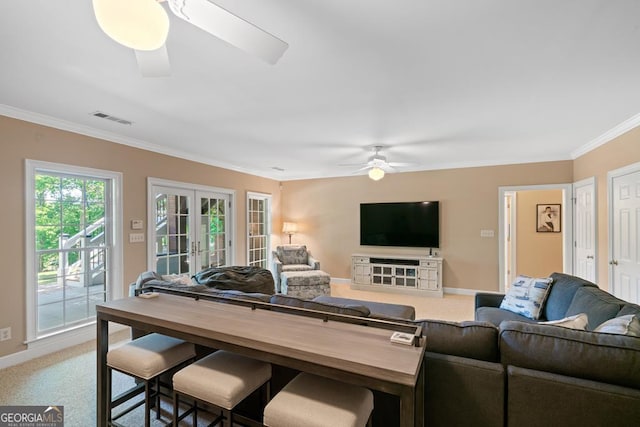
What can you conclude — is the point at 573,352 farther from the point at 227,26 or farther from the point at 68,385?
the point at 68,385

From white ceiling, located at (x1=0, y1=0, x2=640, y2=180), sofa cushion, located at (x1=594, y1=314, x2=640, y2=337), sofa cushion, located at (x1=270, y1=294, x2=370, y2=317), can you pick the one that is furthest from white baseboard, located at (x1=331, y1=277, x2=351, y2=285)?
sofa cushion, located at (x1=594, y1=314, x2=640, y2=337)

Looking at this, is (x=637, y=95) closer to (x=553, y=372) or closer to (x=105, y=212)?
(x=553, y=372)

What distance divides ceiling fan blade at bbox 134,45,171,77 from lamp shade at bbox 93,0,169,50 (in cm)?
35

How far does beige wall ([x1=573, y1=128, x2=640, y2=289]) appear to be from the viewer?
321cm

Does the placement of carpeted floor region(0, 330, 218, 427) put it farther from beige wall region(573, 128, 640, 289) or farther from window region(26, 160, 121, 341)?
beige wall region(573, 128, 640, 289)

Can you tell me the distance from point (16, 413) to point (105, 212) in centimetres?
223

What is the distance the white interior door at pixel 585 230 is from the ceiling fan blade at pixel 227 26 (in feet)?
15.7

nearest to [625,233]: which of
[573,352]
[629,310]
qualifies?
[629,310]

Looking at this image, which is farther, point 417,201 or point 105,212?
point 417,201

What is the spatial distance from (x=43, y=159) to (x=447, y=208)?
591 centimetres

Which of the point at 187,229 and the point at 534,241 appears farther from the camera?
the point at 534,241

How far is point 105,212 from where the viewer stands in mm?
3676

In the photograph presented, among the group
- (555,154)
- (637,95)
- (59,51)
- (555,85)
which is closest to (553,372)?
(555,85)

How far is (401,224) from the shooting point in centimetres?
585
